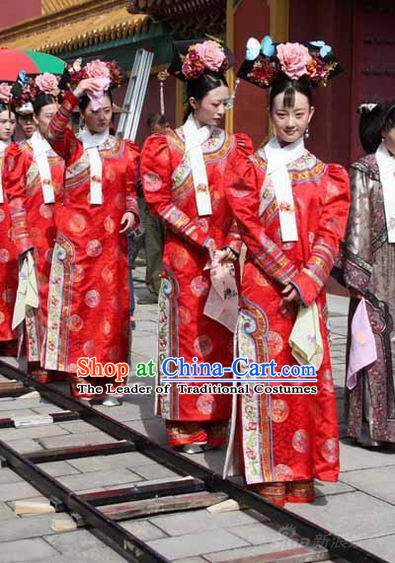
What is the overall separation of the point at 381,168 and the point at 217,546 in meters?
2.05

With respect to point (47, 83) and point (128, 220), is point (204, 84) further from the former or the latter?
point (47, 83)

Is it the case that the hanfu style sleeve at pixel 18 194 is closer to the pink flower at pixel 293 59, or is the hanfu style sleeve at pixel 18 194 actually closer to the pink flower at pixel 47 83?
the pink flower at pixel 47 83

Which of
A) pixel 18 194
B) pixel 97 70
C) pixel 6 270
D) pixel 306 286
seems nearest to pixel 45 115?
pixel 18 194

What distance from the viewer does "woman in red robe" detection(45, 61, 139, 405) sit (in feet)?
19.8

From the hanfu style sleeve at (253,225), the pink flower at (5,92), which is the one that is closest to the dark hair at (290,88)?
the hanfu style sleeve at (253,225)

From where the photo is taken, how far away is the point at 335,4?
32.9 ft

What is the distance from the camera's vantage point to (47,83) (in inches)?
255

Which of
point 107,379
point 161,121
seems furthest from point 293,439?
point 161,121

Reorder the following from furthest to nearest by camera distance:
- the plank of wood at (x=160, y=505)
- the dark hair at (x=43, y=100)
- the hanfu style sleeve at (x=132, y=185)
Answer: the dark hair at (x=43, y=100) → the hanfu style sleeve at (x=132, y=185) → the plank of wood at (x=160, y=505)

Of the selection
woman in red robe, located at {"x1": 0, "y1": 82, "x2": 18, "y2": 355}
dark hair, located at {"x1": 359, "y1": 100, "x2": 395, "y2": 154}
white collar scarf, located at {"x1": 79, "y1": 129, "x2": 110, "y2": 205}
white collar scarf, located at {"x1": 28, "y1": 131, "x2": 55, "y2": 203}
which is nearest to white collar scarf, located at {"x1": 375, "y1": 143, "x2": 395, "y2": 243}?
dark hair, located at {"x1": 359, "y1": 100, "x2": 395, "y2": 154}

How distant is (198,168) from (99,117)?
3.60 ft

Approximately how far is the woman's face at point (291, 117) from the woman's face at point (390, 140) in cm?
82

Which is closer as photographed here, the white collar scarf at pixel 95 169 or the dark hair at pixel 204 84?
the dark hair at pixel 204 84

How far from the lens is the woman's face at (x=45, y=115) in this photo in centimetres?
663
